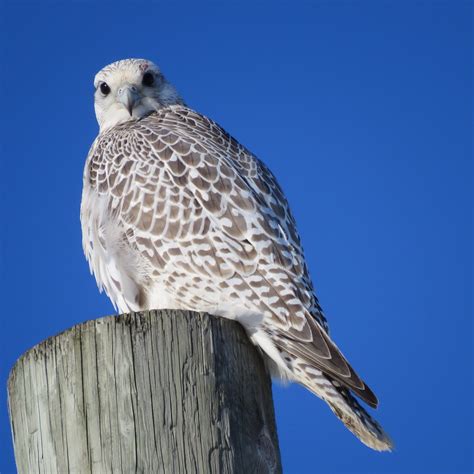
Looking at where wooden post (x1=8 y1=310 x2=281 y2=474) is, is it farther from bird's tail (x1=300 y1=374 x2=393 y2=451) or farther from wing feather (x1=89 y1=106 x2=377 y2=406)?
wing feather (x1=89 y1=106 x2=377 y2=406)

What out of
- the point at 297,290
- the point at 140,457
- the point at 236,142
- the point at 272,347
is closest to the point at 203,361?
the point at 140,457

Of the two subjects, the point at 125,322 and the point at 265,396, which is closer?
the point at 125,322

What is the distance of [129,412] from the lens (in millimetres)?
3771

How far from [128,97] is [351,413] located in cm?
390

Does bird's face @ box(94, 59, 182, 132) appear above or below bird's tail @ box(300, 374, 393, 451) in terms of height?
above

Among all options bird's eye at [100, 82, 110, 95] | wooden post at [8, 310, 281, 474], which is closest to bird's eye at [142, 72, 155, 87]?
bird's eye at [100, 82, 110, 95]

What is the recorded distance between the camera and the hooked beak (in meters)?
7.75

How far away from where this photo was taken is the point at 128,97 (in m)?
7.77

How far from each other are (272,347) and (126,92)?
3486 mm

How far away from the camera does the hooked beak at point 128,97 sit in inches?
305

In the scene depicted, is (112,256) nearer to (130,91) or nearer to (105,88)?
(130,91)

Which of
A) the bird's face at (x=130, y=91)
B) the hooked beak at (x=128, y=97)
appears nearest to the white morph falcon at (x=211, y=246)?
the hooked beak at (x=128, y=97)

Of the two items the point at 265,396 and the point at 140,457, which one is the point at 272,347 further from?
the point at 140,457

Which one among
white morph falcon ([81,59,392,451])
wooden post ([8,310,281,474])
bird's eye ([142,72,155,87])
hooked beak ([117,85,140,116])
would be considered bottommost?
wooden post ([8,310,281,474])
